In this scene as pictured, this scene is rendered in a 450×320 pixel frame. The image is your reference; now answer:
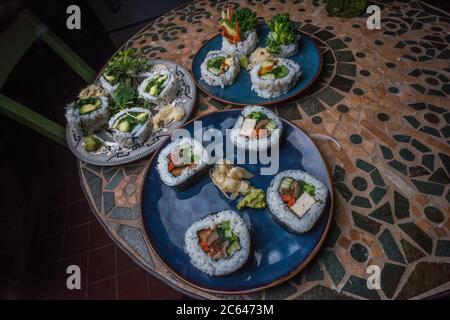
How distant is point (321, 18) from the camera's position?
4.16 m

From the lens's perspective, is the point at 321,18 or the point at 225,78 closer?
the point at 225,78

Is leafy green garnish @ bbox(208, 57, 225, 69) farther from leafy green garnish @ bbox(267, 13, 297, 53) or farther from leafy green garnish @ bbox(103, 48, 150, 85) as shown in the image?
leafy green garnish @ bbox(103, 48, 150, 85)

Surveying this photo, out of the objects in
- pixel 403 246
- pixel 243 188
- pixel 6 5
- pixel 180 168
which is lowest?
pixel 403 246

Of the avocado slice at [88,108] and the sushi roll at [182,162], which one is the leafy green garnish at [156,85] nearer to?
the avocado slice at [88,108]

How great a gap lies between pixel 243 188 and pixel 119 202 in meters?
1.38

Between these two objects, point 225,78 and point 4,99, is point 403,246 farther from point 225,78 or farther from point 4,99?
point 4,99

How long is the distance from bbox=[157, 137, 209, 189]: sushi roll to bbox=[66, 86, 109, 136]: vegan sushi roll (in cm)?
118

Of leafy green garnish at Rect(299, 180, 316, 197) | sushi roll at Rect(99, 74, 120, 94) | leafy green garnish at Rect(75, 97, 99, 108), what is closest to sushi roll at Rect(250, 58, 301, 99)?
leafy green garnish at Rect(299, 180, 316, 197)

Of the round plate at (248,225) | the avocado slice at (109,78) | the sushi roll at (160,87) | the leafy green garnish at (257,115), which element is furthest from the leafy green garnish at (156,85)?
the leafy green garnish at (257,115)

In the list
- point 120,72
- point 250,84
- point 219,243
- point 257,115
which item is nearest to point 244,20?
point 250,84

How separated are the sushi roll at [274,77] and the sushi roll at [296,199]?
1.15 meters

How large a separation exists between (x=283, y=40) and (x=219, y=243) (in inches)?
104

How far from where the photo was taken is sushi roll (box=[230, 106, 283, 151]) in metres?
2.66

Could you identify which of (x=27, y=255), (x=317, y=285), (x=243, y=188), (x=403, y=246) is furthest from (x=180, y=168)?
(x=27, y=255)
